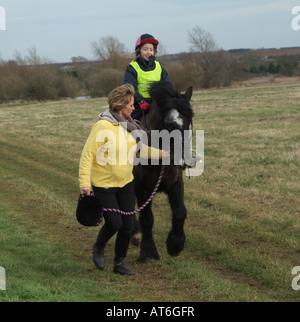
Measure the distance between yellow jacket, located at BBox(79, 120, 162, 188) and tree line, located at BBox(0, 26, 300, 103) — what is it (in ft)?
140

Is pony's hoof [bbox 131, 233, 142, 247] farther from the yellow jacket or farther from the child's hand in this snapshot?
the child's hand

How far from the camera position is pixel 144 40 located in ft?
21.0

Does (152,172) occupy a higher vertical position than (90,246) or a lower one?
higher

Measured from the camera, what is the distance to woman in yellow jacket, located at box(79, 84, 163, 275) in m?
5.13

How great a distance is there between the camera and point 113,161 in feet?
17.1

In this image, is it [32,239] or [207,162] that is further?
[207,162]

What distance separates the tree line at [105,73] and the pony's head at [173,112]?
138ft

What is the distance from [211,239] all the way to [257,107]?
850 inches

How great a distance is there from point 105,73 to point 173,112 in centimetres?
5448

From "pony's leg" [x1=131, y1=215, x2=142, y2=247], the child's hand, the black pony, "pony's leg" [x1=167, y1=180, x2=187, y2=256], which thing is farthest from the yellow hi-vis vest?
"pony's leg" [x1=131, y1=215, x2=142, y2=247]

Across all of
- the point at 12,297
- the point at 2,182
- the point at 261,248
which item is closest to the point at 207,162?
the point at 2,182
